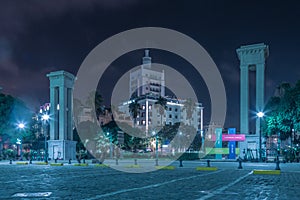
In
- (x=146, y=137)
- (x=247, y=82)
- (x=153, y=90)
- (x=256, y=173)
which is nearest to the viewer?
(x=256, y=173)

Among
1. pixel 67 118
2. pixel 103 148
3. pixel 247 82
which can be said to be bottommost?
pixel 103 148

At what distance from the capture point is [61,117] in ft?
180

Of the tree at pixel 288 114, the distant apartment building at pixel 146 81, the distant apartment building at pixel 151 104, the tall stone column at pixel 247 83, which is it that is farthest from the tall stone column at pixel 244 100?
the distant apartment building at pixel 146 81

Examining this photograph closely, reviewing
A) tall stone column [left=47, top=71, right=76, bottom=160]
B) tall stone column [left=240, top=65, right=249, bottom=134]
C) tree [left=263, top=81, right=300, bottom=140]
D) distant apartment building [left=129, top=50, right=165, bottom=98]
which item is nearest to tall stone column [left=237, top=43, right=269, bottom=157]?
tall stone column [left=240, top=65, right=249, bottom=134]

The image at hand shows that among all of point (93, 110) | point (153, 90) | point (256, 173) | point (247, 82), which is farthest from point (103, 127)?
point (153, 90)

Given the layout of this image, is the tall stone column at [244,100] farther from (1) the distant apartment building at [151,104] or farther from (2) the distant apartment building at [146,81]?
(2) the distant apartment building at [146,81]

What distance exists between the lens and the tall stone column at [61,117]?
54.2 m

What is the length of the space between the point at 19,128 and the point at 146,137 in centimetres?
3626

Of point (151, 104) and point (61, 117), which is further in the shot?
point (151, 104)

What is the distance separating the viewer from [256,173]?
21.9 m

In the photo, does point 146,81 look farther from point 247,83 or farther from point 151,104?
point 247,83

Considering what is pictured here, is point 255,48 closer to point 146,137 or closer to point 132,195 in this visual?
point 132,195

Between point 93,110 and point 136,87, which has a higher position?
point 136,87

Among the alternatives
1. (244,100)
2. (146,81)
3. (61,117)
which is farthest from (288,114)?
(146,81)
